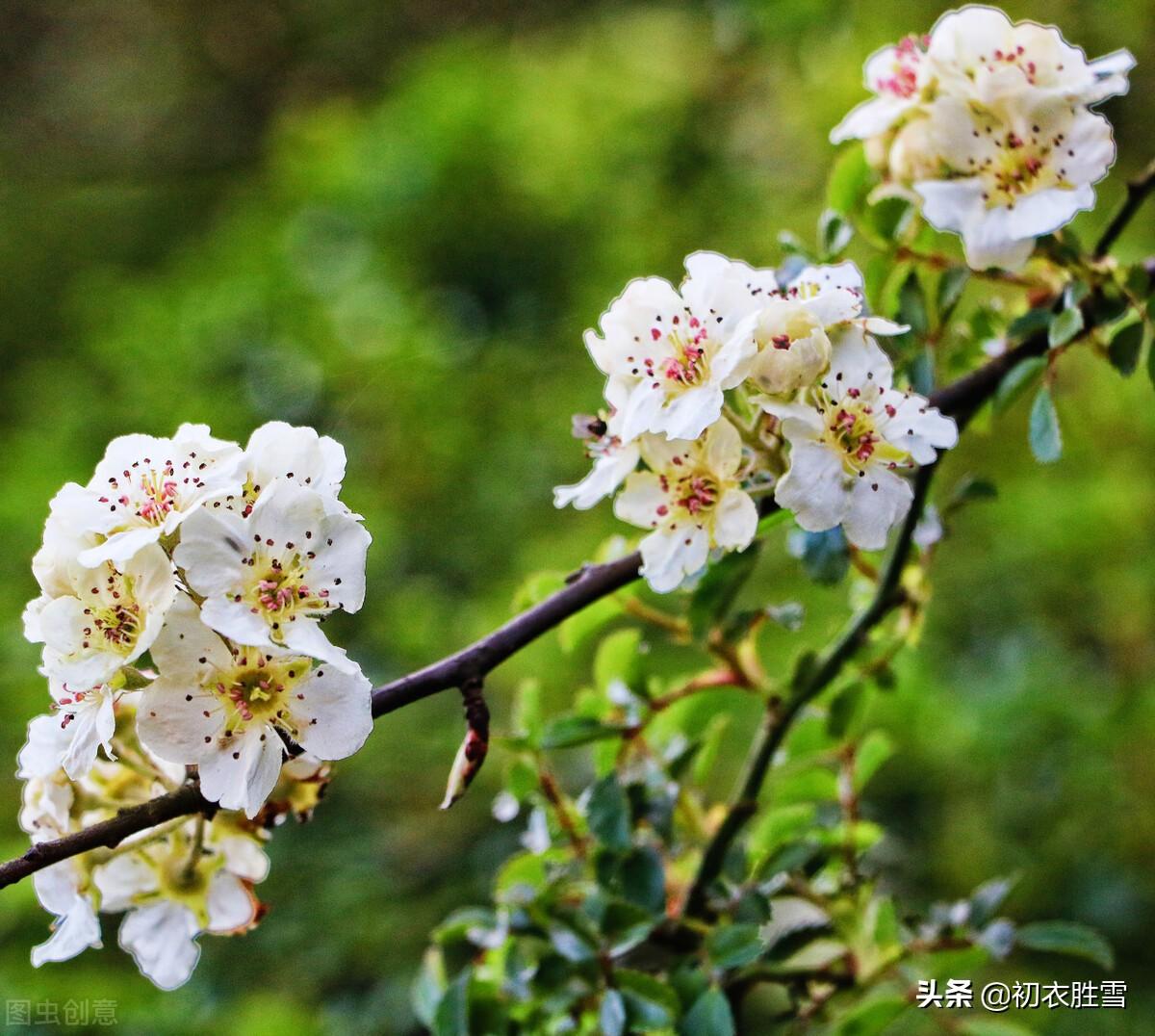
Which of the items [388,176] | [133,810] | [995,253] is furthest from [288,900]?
[388,176]

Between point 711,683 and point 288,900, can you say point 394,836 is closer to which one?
point 288,900

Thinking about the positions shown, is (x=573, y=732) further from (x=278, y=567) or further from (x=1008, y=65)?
(x=1008, y=65)

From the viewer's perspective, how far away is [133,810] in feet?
1.87

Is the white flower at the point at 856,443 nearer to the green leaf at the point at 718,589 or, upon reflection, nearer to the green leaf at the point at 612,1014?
the green leaf at the point at 718,589

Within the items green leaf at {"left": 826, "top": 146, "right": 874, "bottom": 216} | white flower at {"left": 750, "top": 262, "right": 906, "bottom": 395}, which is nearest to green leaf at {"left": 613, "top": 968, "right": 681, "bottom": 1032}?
white flower at {"left": 750, "top": 262, "right": 906, "bottom": 395}

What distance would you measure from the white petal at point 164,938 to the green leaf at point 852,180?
1.84ft

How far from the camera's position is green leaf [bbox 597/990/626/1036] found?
73 cm

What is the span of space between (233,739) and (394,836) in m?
1.22

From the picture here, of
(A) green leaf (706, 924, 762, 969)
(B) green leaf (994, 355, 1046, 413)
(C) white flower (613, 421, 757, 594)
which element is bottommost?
(A) green leaf (706, 924, 762, 969)

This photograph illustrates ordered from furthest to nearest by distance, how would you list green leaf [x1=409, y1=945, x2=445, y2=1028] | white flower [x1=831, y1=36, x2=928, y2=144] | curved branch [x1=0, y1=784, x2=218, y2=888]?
green leaf [x1=409, y1=945, x2=445, y2=1028]
white flower [x1=831, y1=36, x2=928, y2=144]
curved branch [x1=0, y1=784, x2=218, y2=888]

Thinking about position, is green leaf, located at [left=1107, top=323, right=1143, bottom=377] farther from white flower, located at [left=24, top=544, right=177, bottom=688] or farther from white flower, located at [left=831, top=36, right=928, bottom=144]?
white flower, located at [left=24, top=544, right=177, bottom=688]

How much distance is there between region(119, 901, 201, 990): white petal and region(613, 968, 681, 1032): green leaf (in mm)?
244

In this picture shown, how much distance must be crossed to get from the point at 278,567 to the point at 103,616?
0.09 metres

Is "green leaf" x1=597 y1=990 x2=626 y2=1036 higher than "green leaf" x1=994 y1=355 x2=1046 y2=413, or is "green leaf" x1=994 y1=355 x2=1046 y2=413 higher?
"green leaf" x1=994 y1=355 x2=1046 y2=413
